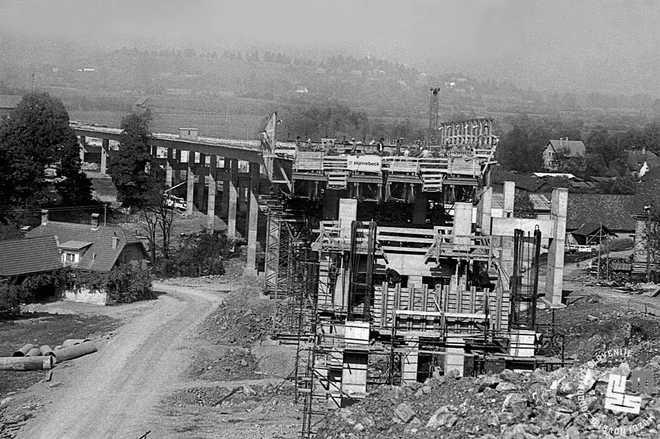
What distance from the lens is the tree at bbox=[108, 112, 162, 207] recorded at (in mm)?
72594

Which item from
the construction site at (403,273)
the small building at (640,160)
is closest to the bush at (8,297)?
the construction site at (403,273)

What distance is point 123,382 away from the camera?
31.8 m

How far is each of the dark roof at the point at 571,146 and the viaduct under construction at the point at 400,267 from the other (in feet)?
270

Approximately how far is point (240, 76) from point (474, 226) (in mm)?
157239

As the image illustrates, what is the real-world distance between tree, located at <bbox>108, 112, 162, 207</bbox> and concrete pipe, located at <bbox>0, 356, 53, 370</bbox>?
37009mm

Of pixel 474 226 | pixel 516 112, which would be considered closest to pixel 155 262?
pixel 474 226

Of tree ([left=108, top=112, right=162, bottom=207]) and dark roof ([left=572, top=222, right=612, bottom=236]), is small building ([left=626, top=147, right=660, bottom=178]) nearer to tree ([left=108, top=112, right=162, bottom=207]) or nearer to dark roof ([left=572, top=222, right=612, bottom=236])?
dark roof ([left=572, top=222, right=612, bottom=236])

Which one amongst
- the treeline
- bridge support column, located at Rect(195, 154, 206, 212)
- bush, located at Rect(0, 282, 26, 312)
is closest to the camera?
bush, located at Rect(0, 282, 26, 312)

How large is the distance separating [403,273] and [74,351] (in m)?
12.1

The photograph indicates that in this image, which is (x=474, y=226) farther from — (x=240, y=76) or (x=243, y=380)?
(x=240, y=76)

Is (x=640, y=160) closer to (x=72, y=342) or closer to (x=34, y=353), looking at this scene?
(x=72, y=342)

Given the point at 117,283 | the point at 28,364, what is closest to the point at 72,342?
the point at 28,364

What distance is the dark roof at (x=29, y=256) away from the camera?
4572cm

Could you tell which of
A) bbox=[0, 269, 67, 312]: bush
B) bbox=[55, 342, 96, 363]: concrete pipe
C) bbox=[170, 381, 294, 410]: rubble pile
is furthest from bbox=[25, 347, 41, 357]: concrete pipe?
bbox=[0, 269, 67, 312]: bush
